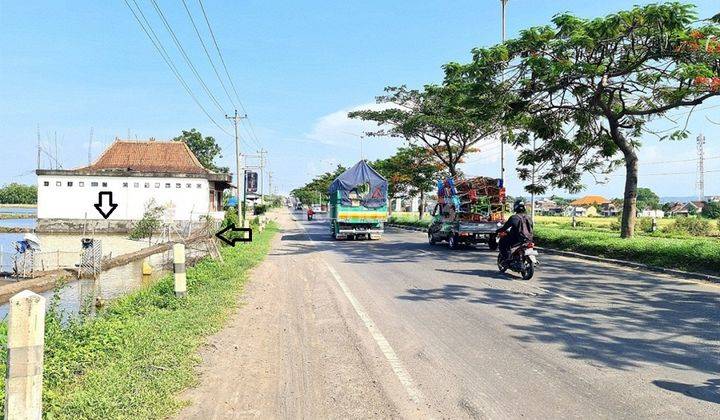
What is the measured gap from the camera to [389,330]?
731 centimetres

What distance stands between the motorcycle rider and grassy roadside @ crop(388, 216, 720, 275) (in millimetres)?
4404

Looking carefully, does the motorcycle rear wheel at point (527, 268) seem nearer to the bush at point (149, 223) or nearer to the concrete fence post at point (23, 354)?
the concrete fence post at point (23, 354)

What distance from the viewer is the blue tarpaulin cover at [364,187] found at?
2606 cm

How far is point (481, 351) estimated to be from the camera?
6.23 meters

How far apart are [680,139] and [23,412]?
17.5 m

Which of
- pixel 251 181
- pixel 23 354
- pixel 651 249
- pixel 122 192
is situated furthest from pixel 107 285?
pixel 122 192

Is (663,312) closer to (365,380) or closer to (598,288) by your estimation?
(598,288)

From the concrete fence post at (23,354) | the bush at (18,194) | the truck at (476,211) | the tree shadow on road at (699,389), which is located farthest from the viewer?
the bush at (18,194)

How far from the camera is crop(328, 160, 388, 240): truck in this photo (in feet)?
85.5

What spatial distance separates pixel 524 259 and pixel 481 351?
6.32 metres

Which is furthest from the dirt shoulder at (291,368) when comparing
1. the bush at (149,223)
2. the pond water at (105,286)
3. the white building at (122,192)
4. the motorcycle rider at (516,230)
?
the white building at (122,192)

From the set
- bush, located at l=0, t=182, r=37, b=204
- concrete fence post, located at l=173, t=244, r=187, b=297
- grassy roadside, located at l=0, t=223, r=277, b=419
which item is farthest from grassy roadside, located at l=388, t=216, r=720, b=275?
bush, located at l=0, t=182, r=37, b=204

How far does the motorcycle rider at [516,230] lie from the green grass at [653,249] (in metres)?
4.41

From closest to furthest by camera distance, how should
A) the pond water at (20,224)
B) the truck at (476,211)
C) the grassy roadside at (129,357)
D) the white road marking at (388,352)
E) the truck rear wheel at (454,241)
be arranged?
1. the grassy roadside at (129,357)
2. the white road marking at (388,352)
3. the truck at (476,211)
4. the truck rear wheel at (454,241)
5. the pond water at (20,224)
